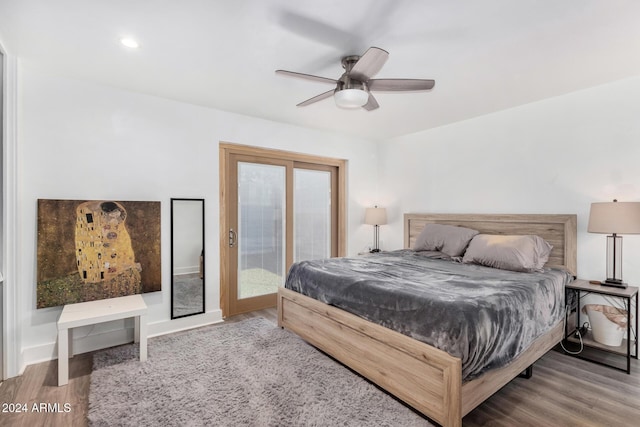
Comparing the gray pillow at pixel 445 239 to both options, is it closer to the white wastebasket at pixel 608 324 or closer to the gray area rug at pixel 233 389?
the white wastebasket at pixel 608 324

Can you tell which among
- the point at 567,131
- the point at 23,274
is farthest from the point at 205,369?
the point at 567,131

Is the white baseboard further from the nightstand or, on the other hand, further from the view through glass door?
the nightstand

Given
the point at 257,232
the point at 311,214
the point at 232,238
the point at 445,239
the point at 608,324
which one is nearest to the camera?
the point at 608,324

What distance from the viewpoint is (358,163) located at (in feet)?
16.4

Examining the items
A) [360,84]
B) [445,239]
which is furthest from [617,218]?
Result: [360,84]

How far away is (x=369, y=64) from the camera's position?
6.53 ft

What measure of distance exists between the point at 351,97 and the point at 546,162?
8.16 ft

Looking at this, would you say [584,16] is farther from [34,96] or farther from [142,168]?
[34,96]

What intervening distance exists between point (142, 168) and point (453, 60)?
9.87 ft

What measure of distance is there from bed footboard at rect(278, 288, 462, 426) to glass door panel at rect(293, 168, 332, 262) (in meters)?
1.62

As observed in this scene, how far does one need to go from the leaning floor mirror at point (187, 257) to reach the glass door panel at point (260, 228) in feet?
1.80

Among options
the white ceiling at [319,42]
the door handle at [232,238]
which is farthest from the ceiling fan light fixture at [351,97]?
the door handle at [232,238]

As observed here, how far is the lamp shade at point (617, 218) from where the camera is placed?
2508 millimetres

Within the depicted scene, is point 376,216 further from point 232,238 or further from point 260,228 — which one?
point 232,238
